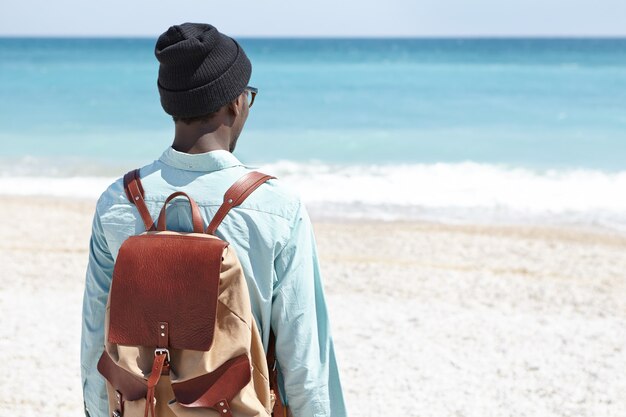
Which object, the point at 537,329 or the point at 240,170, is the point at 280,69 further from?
the point at 240,170

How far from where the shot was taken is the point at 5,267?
7395mm

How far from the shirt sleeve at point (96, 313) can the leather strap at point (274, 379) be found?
412 millimetres

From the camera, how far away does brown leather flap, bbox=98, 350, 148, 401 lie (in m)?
1.72

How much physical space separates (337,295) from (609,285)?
2.56 meters

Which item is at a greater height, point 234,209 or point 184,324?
point 234,209

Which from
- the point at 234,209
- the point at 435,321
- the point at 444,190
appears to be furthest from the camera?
the point at 444,190

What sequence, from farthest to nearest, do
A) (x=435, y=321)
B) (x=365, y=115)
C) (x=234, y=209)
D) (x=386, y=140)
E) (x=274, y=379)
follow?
(x=365, y=115)
(x=386, y=140)
(x=435, y=321)
(x=274, y=379)
(x=234, y=209)

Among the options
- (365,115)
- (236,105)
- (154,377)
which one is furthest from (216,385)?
(365,115)

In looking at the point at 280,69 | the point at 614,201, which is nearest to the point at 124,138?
the point at 614,201

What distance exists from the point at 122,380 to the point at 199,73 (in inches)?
26.8

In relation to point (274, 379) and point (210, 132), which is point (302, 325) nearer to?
point (274, 379)

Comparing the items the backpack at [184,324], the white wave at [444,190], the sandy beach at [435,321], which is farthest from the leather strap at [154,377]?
the white wave at [444,190]

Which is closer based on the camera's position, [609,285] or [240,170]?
[240,170]

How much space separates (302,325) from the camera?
1.85 m
